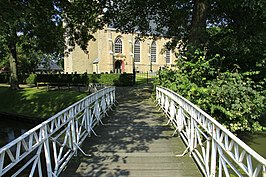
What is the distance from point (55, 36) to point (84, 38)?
2.16 metres

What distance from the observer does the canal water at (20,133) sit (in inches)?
348

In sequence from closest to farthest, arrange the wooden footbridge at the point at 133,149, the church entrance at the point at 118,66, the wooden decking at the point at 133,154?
the wooden footbridge at the point at 133,149 < the wooden decking at the point at 133,154 < the church entrance at the point at 118,66

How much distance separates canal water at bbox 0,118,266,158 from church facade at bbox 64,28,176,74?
1432 inches

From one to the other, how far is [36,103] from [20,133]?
4.25m

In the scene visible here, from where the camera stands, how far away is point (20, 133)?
12930 millimetres

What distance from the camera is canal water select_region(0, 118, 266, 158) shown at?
8.84 meters

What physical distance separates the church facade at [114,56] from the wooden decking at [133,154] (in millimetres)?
43170

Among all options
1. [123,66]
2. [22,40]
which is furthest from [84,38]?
[123,66]

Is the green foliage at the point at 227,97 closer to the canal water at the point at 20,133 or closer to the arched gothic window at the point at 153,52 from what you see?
→ the canal water at the point at 20,133

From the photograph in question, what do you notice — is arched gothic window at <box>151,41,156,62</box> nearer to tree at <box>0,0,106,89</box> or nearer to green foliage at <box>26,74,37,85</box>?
green foliage at <box>26,74,37,85</box>

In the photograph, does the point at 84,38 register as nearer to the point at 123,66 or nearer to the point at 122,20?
the point at 122,20

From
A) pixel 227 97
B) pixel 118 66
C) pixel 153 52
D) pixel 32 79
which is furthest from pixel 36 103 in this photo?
pixel 153 52

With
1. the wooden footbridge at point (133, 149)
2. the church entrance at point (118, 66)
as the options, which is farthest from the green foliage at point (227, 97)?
the church entrance at point (118, 66)

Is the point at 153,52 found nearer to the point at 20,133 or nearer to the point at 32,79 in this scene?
the point at 32,79
